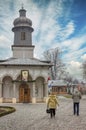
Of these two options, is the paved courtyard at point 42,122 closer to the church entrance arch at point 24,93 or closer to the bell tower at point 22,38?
the church entrance arch at point 24,93

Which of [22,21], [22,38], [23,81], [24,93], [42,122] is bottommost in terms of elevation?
[42,122]

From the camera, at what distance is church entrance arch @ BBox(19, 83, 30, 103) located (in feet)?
125

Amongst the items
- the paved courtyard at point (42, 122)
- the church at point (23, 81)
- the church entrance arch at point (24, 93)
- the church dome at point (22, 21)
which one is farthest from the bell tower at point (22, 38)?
the paved courtyard at point (42, 122)

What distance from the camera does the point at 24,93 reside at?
38.4m

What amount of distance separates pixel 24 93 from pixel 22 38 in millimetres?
8918

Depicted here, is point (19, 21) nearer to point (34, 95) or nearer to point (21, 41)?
point (21, 41)

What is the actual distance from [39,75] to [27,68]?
1.94 meters

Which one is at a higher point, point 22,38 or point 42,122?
point 22,38

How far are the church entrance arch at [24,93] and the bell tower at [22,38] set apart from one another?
6.06 m

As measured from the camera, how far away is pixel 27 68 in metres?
38.3

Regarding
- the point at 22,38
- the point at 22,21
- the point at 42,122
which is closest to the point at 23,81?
the point at 22,38

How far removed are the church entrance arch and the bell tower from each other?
6.06m

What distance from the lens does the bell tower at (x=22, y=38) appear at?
139 feet

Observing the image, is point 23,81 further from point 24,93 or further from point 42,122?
point 42,122
